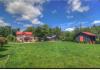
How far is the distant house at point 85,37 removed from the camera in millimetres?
6863

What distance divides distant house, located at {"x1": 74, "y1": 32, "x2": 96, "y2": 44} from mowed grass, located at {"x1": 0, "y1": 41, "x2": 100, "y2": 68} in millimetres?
140

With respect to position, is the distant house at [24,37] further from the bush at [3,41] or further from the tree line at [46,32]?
the bush at [3,41]

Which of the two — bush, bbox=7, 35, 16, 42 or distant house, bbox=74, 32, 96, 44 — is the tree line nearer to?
bush, bbox=7, 35, 16, 42

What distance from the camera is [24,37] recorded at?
267 inches

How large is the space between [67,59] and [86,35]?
0.88 m

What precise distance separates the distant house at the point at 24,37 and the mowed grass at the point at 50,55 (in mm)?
117

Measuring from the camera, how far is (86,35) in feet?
22.6

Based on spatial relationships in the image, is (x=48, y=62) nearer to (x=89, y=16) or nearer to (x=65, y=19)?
(x=65, y=19)

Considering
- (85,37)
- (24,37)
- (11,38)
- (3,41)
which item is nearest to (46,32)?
(24,37)

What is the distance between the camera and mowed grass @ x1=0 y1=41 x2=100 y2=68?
6.66 metres

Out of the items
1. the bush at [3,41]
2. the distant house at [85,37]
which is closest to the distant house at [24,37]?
the bush at [3,41]

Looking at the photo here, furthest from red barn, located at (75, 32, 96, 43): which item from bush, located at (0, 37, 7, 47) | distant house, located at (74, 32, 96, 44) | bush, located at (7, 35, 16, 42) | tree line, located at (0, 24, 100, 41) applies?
bush, located at (0, 37, 7, 47)

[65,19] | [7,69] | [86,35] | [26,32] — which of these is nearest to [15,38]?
[26,32]

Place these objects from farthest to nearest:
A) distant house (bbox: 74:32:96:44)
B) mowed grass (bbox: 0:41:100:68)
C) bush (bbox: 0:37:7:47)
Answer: distant house (bbox: 74:32:96:44) → bush (bbox: 0:37:7:47) → mowed grass (bbox: 0:41:100:68)
